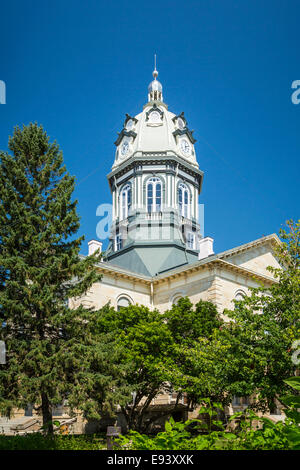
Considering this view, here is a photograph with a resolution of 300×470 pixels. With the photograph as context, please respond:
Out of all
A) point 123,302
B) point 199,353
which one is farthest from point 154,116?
point 199,353

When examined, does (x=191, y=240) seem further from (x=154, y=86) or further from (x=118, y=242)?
(x=154, y=86)

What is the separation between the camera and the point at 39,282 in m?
17.9

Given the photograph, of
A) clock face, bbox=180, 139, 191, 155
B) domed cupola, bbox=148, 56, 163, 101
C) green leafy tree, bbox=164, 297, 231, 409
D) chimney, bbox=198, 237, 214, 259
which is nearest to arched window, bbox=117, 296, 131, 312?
chimney, bbox=198, 237, 214, 259

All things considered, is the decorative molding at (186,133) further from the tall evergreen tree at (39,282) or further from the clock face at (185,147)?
the tall evergreen tree at (39,282)

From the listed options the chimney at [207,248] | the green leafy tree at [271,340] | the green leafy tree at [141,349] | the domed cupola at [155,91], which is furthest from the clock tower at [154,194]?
the green leafy tree at [271,340]

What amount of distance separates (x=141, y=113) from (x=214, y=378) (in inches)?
1135

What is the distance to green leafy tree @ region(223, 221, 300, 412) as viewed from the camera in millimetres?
18484

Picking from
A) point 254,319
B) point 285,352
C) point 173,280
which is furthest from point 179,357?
point 173,280

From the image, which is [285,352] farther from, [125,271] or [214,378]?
[125,271]

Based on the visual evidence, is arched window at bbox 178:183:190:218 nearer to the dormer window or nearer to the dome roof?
the dormer window

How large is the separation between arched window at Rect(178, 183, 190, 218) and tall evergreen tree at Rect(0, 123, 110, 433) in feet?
63.9

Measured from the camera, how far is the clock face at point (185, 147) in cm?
4112
